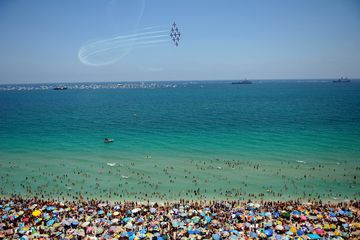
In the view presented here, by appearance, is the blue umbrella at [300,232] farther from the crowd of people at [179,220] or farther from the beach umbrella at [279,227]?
the beach umbrella at [279,227]

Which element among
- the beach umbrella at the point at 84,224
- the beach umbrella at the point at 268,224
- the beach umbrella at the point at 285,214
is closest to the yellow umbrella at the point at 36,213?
the beach umbrella at the point at 84,224

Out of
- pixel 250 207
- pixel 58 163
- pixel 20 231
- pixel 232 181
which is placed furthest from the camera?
pixel 58 163

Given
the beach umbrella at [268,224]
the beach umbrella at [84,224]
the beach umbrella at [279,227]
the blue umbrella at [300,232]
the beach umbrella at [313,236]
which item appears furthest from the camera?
the beach umbrella at [84,224]

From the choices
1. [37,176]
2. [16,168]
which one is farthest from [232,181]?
[16,168]

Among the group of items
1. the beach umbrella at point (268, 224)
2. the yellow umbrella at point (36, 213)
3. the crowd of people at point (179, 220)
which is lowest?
the crowd of people at point (179, 220)

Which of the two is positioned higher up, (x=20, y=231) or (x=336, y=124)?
(x=336, y=124)

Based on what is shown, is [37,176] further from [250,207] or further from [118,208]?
[250,207]

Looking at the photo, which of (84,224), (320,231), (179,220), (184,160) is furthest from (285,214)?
(184,160)

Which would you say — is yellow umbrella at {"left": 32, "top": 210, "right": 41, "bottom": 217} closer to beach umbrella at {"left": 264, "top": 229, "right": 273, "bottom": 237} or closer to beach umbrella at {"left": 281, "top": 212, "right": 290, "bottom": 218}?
beach umbrella at {"left": 264, "top": 229, "right": 273, "bottom": 237}

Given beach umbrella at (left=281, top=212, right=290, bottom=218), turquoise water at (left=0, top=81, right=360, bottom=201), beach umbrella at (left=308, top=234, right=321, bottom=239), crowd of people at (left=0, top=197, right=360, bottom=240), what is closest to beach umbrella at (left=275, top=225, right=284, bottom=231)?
crowd of people at (left=0, top=197, right=360, bottom=240)
